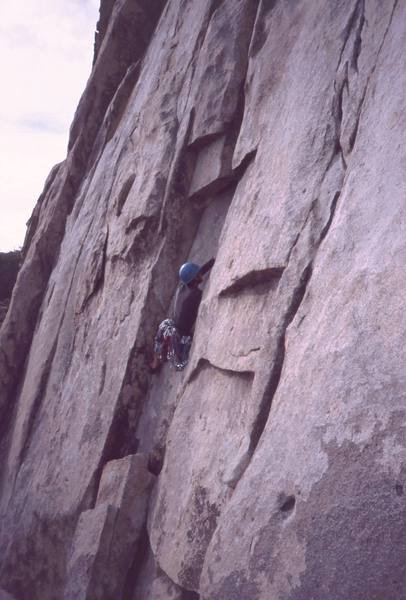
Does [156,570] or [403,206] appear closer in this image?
[403,206]

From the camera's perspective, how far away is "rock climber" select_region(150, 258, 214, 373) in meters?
8.13

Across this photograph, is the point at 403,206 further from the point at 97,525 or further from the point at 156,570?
the point at 97,525

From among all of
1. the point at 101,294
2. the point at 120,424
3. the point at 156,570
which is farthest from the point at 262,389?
the point at 101,294

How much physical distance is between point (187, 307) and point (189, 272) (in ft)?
1.64

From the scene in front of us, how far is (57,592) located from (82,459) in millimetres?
1809

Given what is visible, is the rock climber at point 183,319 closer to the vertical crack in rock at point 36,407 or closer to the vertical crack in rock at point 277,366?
the vertical crack in rock at point 277,366

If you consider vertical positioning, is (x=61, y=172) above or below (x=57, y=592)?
above

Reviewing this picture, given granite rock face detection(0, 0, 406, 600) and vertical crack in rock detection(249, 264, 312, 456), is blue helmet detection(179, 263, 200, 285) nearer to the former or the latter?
granite rock face detection(0, 0, 406, 600)

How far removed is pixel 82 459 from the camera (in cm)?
874

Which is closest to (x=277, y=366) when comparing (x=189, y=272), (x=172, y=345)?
(x=172, y=345)

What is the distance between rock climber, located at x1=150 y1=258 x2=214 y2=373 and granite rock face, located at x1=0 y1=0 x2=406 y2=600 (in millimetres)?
333

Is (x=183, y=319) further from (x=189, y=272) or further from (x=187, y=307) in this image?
(x=189, y=272)

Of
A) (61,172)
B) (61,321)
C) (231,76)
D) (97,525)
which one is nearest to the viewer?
(97,525)

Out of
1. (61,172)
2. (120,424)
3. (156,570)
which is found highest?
(61,172)
